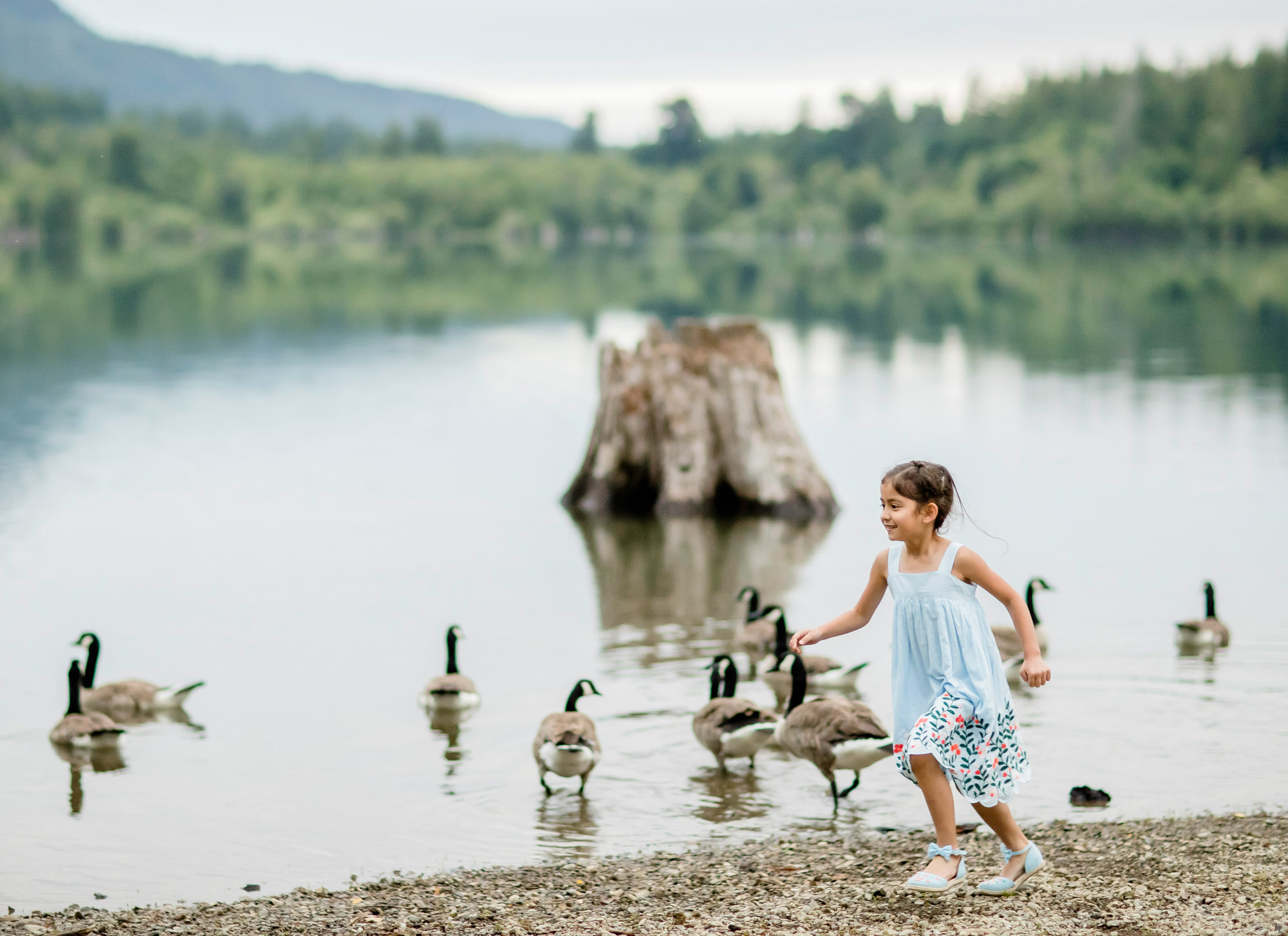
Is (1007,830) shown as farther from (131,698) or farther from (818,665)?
(131,698)

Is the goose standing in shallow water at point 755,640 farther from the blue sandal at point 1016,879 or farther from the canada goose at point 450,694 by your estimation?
the blue sandal at point 1016,879

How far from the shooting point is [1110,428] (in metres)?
35.7

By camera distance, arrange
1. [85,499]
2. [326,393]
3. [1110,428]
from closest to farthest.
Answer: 1. [85,499]
2. [1110,428]
3. [326,393]

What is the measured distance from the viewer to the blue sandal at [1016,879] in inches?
327

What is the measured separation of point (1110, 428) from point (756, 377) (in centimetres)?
1524

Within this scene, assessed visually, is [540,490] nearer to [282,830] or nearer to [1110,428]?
[1110,428]

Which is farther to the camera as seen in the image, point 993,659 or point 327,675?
point 327,675

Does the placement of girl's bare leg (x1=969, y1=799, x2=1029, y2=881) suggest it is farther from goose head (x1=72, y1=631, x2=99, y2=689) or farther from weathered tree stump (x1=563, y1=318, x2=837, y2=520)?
weathered tree stump (x1=563, y1=318, x2=837, y2=520)

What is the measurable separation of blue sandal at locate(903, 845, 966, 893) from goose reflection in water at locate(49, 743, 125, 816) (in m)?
7.05

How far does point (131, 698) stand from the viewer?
14.2m

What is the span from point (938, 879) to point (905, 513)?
2032 millimetres

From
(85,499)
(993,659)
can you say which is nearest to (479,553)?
(85,499)

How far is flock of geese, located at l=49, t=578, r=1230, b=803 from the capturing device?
11.1 m

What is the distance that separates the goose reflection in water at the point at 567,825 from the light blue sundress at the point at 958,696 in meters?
→ 3.11
